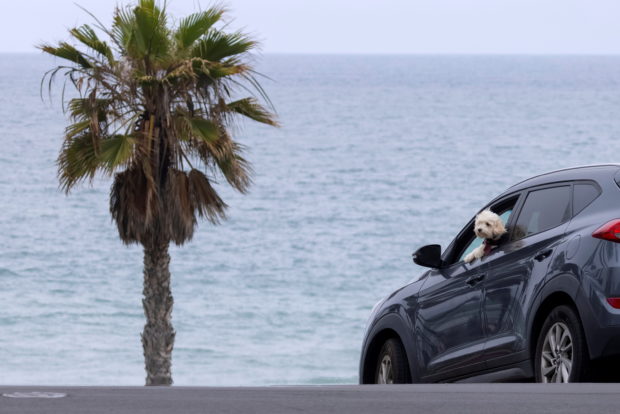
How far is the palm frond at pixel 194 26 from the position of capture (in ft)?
56.1

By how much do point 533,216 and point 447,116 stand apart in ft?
329

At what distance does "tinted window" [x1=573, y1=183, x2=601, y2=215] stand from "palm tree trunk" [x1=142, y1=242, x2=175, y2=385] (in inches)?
413

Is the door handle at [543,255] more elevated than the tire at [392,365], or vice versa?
the door handle at [543,255]

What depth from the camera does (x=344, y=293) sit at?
45.0m

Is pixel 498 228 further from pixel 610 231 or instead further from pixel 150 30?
pixel 150 30

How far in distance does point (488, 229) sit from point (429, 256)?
2.43 feet

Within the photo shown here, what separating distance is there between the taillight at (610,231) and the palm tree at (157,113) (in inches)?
384

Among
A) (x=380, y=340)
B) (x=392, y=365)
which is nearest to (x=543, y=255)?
(x=392, y=365)

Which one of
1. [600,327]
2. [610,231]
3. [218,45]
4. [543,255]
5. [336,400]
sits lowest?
[336,400]

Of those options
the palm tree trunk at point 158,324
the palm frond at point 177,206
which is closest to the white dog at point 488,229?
the palm frond at point 177,206

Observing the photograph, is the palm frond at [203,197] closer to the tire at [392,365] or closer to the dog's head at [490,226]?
the tire at [392,365]

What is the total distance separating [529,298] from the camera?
812cm

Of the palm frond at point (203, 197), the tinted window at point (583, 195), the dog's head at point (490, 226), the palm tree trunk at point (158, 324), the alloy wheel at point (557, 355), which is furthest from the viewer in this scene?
the palm tree trunk at point (158, 324)

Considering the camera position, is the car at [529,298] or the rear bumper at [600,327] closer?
the rear bumper at [600,327]
